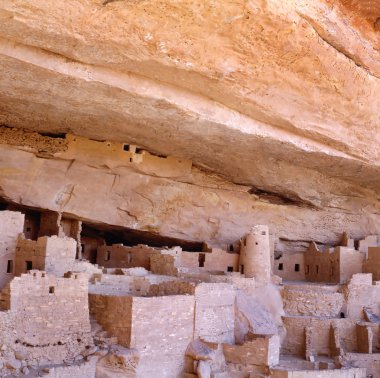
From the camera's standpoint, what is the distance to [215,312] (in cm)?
1284

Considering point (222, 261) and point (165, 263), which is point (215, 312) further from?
point (222, 261)

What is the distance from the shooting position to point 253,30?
11055 mm

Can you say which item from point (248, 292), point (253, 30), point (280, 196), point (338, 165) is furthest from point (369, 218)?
point (253, 30)

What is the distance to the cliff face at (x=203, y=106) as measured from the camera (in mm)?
10617

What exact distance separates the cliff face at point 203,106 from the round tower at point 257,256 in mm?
1919

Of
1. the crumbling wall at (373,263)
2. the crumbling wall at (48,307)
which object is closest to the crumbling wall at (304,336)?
the crumbling wall at (373,263)

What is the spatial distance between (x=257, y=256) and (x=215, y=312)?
12.8 ft

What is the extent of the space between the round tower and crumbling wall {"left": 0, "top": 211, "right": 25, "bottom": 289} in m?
6.15

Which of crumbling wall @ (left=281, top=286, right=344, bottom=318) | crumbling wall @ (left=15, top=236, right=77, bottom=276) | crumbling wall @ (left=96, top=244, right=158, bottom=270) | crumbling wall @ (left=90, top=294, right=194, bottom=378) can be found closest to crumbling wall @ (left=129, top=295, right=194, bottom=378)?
crumbling wall @ (left=90, top=294, right=194, bottom=378)

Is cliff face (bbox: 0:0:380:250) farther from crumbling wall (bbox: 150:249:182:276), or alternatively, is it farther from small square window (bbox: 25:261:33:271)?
small square window (bbox: 25:261:33:271)

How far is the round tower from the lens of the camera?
637 inches

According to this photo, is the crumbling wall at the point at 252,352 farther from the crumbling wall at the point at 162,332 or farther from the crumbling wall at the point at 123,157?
the crumbling wall at the point at 123,157

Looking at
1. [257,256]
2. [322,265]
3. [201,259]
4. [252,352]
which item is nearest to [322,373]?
[252,352]

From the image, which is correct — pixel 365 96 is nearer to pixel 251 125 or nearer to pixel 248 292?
pixel 251 125
